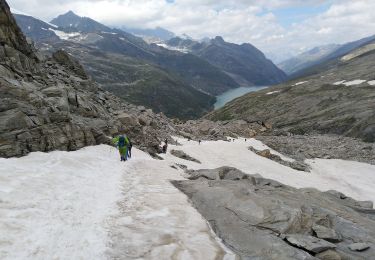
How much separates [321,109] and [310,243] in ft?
353

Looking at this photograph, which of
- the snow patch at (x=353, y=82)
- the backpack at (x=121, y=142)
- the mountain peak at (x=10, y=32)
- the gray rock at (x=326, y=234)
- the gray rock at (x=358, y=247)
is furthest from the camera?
the snow patch at (x=353, y=82)

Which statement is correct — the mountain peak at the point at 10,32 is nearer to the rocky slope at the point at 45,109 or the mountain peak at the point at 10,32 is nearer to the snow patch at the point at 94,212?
the rocky slope at the point at 45,109

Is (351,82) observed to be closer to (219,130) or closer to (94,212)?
(219,130)

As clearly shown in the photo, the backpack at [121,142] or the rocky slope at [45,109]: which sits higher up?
the rocky slope at [45,109]

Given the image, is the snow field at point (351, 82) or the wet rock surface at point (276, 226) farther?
the snow field at point (351, 82)

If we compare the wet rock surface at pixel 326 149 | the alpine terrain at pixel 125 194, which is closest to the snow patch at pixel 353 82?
the wet rock surface at pixel 326 149

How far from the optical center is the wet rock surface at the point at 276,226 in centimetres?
1633

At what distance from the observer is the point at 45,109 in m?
29.9

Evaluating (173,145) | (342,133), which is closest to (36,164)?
(173,145)

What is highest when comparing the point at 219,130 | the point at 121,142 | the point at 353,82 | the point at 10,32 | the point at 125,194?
the point at 10,32

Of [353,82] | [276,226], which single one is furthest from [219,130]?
[353,82]

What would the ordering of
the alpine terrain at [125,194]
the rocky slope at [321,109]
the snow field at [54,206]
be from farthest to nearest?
the rocky slope at [321,109]
the alpine terrain at [125,194]
the snow field at [54,206]

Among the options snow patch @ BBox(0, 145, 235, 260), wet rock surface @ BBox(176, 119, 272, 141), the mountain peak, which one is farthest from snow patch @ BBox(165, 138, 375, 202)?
the mountain peak

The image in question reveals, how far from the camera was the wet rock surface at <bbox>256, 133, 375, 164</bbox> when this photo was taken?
63625mm
